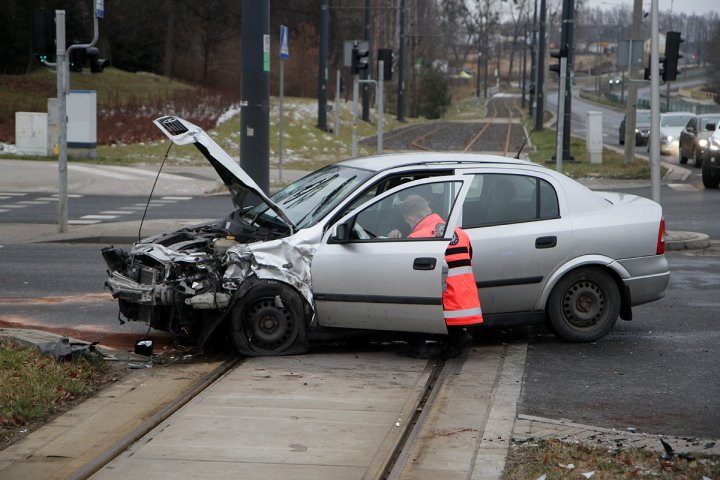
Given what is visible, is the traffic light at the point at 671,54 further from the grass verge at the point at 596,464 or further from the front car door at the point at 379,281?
the grass verge at the point at 596,464

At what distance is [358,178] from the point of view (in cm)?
909

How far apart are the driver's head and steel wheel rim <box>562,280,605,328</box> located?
1.41 m

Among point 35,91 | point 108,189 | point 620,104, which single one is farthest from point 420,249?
point 620,104

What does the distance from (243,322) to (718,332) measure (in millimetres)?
4303

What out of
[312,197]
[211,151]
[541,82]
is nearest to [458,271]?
[312,197]

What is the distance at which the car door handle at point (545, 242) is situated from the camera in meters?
8.93

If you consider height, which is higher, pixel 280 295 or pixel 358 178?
pixel 358 178

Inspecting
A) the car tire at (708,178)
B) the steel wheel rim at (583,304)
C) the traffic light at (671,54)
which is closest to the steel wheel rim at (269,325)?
the steel wheel rim at (583,304)

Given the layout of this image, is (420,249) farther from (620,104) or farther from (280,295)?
(620,104)

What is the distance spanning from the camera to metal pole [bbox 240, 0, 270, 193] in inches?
604

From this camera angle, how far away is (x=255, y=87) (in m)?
15.6

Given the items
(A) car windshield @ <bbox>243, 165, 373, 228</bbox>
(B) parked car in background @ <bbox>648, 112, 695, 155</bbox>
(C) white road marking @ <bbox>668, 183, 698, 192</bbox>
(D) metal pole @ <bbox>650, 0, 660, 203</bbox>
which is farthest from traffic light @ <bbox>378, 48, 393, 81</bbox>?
(B) parked car in background @ <bbox>648, 112, 695, 155</bbox>

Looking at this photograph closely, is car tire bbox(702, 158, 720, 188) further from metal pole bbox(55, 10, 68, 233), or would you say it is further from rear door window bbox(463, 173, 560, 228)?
rear door window bbox(463, 173, 560, 228)

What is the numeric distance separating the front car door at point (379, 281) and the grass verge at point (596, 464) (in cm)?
234
